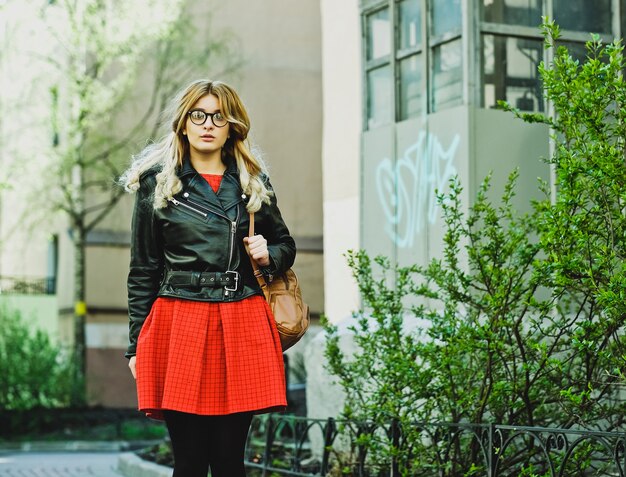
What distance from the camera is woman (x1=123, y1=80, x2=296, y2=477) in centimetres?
452

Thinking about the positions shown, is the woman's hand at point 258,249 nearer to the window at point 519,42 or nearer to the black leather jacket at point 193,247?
the black leather jacket at point 193,247

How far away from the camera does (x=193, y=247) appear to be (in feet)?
15.2

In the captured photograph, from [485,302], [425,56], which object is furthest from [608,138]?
[425,56]

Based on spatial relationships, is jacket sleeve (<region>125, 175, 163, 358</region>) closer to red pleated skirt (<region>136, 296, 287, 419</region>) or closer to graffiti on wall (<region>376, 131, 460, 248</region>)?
red pleated skirt (<region>136, 296, 287, 419</region>)

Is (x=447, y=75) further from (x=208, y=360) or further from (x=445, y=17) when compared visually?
(x=208, y=360)

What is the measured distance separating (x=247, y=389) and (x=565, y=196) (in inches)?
73.2

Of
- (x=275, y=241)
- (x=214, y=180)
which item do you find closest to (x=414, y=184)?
(x=275, y=241)

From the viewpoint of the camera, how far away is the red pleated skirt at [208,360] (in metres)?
4.50

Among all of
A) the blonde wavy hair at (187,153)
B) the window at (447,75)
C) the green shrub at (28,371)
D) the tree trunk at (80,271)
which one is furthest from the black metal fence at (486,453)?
the tree trunk at (80,271)

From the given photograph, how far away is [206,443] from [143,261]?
0.76m

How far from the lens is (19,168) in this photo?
23.5 meters

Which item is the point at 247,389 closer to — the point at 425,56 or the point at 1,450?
the point at 425,56

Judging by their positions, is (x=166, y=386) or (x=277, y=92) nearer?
(x=166, y=386)

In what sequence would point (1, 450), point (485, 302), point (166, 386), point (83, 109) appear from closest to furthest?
point (166, 386) → point (485, 302) → point (1, 450) → point (83, 109)
